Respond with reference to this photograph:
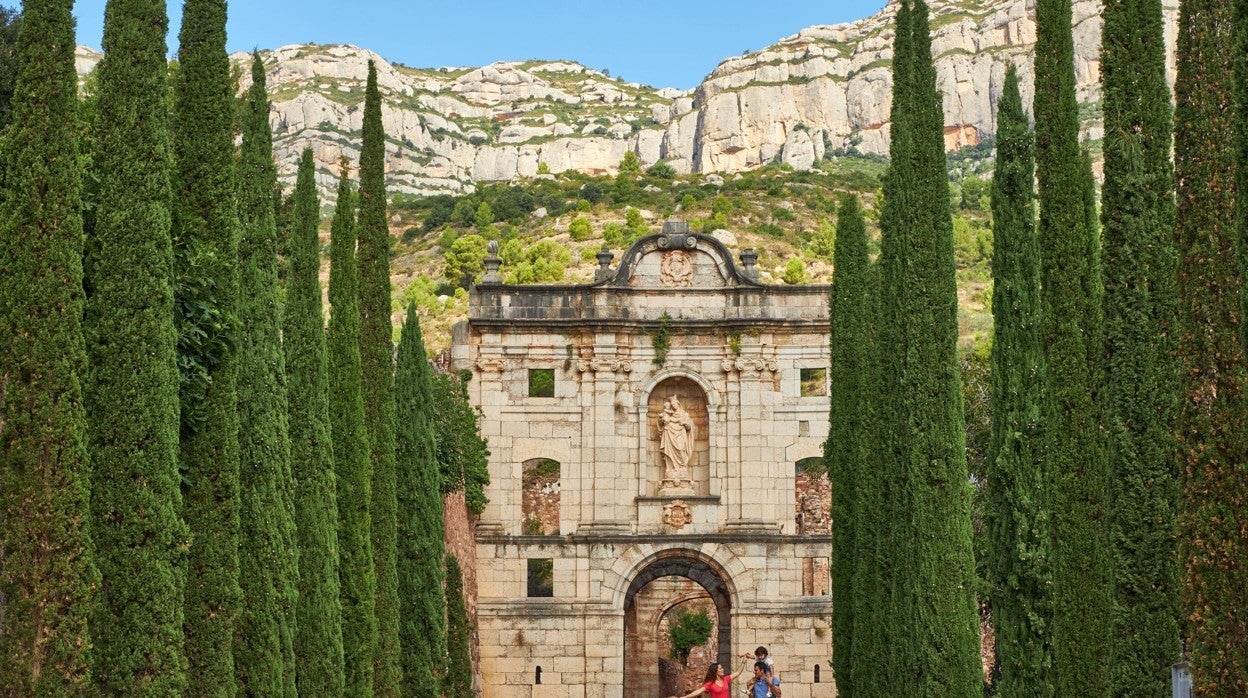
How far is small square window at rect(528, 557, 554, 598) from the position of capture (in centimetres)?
3578

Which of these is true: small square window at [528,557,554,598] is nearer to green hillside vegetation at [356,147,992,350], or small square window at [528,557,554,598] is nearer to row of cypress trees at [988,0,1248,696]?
green hillside vegetation at [356,147,992,350]

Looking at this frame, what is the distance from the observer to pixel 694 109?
121 m

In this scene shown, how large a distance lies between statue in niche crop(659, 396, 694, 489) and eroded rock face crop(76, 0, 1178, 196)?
63501 millimetres

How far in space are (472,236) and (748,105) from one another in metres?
62.4

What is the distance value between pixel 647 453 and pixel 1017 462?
18282 millimetres

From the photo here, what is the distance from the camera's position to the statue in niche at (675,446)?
33594 millimetres

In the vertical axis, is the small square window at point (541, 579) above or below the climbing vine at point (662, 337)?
below

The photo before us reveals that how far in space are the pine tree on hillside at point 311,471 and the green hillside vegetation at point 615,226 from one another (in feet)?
91.5

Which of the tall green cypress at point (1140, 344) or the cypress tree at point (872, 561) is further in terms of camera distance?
the cypress tree at point (872, 561)

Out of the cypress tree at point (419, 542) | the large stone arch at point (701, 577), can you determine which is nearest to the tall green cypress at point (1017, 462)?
the cypress tree at point (419, 542)

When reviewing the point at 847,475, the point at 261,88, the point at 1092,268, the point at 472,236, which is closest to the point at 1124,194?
the point at 1092,268

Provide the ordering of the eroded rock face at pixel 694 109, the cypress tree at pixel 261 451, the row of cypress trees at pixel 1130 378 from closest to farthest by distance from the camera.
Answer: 1. the row of cypress trees at pixel 1130 378
2. the cypress tree at pixel 261 451
3. the eroded rock face at pixel 694 109

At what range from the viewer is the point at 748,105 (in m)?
115

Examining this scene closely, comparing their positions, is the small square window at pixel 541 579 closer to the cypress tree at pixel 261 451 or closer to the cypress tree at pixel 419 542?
the cypress tree at pixel 419 542
